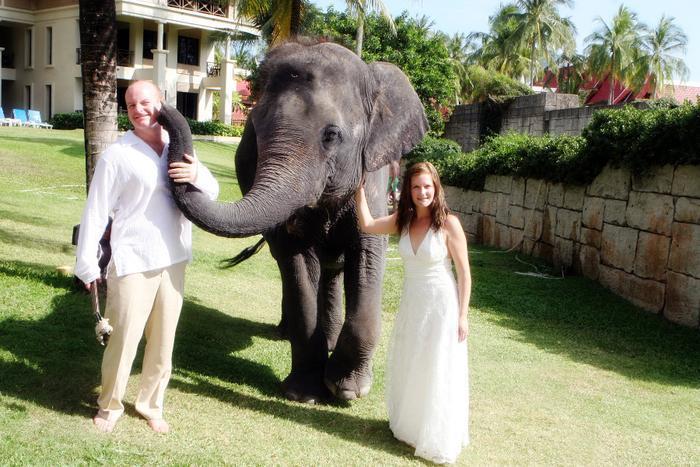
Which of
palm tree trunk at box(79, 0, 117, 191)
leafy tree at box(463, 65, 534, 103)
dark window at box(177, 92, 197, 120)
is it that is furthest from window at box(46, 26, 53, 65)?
palm tree trunk at box(79, 0, 117, 191)

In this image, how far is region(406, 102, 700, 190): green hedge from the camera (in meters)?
7.97

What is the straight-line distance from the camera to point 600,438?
477 cm

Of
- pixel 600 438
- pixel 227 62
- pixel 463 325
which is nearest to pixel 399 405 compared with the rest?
pixel 463 325

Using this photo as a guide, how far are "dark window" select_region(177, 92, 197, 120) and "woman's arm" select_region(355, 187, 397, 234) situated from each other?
35204 millimetres

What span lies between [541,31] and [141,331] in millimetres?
54499

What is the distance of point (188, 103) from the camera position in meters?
39.1

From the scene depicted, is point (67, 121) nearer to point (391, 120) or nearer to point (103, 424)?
point (391, 120)

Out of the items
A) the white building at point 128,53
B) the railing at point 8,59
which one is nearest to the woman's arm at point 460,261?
the white building at point 128,53

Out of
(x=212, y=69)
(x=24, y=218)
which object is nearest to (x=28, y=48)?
(x=212, y=69)

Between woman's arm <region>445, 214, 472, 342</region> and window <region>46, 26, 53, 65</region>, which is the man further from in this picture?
window <region>46, 26, 53, 65</region>

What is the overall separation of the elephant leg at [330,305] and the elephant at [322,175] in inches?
17.9

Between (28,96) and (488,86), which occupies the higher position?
(488,86)

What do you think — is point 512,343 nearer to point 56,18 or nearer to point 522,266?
point 522,266

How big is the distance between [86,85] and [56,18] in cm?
3281
